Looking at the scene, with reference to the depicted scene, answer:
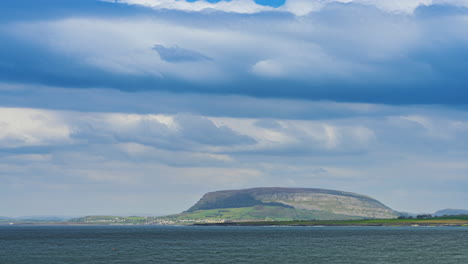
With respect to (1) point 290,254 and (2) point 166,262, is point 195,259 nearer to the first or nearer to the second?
(2) point 166,262

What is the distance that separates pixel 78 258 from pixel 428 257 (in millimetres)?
84890

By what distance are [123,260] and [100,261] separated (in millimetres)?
5407

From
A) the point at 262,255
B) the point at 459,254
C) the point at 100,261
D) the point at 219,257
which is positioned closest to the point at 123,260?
the point at 100,261

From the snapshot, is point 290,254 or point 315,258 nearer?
point 315,258

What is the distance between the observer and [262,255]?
154 meters

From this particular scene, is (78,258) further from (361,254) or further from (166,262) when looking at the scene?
(361,254)

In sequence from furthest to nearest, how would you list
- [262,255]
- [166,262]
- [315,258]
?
[262,255], [315,258], [166,262]

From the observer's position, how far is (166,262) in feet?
444

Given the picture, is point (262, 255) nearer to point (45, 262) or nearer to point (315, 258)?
point (315, 258)

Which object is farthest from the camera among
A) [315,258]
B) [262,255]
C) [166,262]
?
[262,255]

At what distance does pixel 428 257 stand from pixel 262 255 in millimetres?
40588

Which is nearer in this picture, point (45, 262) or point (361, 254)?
point (45, 262)

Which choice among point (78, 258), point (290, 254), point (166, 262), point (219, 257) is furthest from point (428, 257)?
point (78, 258)

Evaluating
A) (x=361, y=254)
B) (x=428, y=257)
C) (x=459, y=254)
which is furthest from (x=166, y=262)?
(x=459, y=254)
